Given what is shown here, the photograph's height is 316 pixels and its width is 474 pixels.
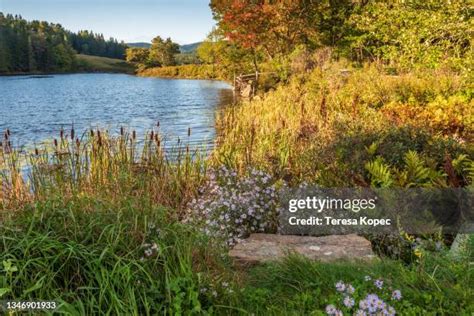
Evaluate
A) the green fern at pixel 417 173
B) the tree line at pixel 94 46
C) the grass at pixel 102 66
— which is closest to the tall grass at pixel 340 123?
the green fern at pixel 417 173

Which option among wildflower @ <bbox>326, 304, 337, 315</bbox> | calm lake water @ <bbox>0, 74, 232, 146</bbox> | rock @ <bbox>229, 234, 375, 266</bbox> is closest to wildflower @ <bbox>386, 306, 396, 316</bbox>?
wildflower @ <bbox>326, 304, 337, 315</bbox>

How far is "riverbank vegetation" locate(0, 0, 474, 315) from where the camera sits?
257cm

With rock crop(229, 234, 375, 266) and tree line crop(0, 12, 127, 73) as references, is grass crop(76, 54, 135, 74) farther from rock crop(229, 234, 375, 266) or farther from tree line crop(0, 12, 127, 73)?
rock crop(229, 234, 375, 266)

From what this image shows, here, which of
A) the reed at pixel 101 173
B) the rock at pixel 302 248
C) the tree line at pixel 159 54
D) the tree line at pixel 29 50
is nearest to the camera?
the rock at pixel 302 248

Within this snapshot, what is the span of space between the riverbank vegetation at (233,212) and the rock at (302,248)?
17 centimetres

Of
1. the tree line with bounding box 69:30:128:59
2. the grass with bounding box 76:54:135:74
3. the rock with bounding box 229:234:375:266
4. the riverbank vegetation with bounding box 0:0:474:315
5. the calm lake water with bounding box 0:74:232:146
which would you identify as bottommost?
the calm lake water with bounding box 0:74:232:146

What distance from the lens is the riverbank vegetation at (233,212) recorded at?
257 centimetres

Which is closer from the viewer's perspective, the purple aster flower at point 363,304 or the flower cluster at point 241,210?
the purple aster flower at point 363,304

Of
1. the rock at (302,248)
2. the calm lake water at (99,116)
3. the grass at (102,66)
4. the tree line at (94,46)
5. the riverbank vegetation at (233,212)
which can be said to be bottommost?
the calm lake water at (99,116)

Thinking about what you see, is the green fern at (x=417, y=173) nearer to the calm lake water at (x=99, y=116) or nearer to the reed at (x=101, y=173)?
the reed at (x=101, y=173)

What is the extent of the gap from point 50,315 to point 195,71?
60.3 metres

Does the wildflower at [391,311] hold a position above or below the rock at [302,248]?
above

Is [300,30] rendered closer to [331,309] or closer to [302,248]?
[302,248]

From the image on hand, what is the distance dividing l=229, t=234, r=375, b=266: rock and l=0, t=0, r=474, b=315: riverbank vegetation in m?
0.17
